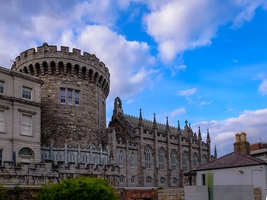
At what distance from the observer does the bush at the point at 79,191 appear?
17.4 metres

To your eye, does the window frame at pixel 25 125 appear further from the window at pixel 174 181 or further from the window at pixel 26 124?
the window at pixel 174 181

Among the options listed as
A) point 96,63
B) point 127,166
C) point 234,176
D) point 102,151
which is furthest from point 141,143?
point 234,176

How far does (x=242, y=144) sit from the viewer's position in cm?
3005

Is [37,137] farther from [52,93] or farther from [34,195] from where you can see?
[34,195]

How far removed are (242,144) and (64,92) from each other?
20161 mm

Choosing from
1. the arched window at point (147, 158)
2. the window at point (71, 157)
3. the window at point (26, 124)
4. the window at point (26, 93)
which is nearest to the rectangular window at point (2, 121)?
the window at point (26, 124)

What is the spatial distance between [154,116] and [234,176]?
3068 centimetres

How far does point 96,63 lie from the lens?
140 feet

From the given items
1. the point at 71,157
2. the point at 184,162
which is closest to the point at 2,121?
the point at 71,157

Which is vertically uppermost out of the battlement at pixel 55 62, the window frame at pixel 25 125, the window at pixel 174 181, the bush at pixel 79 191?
the battlement at pixel 55 62

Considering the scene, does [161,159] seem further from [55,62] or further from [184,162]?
[55,62]

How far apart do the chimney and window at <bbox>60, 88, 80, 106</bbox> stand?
18349mm

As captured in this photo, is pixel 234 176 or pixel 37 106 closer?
pixel 234 176

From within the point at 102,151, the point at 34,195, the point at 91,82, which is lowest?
the point at 34,195
